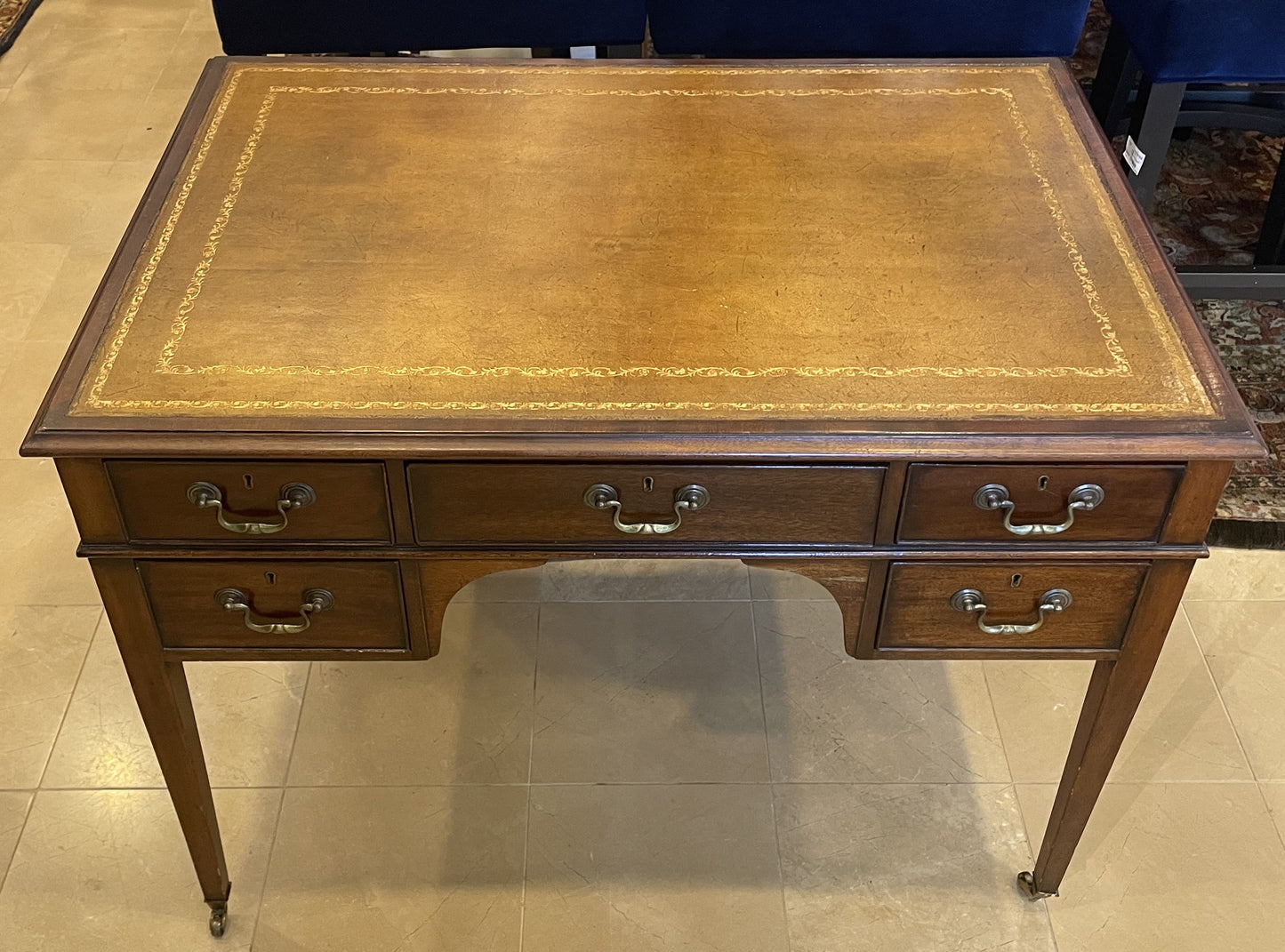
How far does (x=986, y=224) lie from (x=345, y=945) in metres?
1.16

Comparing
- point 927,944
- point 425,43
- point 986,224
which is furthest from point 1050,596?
point 425,43

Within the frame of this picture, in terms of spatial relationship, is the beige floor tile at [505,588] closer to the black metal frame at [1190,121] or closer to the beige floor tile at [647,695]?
the beige floor tile at [647,695]

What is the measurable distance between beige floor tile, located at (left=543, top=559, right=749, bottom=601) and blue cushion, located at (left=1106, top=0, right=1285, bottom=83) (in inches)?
43.3

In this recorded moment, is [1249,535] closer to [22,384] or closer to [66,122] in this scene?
[22,384]

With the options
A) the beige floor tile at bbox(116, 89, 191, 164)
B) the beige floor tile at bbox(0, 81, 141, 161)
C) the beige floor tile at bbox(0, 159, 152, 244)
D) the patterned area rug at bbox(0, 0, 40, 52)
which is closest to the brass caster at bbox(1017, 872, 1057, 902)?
the beige floor tile at bbox(0, 159, 152, 244)

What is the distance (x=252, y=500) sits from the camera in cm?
119

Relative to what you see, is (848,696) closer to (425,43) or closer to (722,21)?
(722,21)

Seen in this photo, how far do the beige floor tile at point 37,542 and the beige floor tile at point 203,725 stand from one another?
0.13 meters

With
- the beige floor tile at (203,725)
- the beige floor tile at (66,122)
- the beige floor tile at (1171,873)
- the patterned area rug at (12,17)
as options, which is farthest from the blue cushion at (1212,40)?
the patterned area rug at (12,17)

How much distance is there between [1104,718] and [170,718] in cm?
104

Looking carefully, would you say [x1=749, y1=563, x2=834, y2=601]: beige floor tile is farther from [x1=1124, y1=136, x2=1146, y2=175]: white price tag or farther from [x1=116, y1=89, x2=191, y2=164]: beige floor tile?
[x1=116, y1=89, x2=191, y2=164]: beige floor tile

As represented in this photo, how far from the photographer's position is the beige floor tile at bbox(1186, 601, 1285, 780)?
1.79 metres

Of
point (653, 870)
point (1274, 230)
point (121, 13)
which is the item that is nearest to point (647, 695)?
point (653, 870)

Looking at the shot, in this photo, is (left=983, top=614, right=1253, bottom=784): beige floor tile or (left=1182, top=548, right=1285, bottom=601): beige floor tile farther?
(left=1182, top=548, right=1285, bottom=601): beige floor tile
